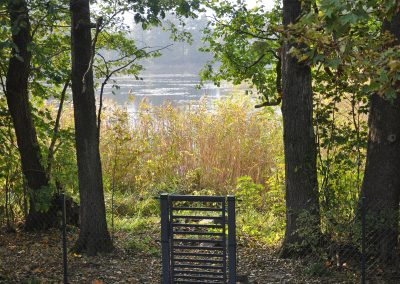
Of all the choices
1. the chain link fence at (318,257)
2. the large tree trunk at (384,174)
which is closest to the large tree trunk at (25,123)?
the chain link fence at (318,257)

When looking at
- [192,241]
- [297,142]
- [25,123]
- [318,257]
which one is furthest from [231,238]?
[25,123]

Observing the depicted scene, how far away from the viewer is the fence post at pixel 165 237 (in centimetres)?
526

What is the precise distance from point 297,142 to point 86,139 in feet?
8.40

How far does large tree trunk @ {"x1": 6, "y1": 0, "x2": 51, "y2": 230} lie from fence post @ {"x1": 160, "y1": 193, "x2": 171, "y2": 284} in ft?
10.1

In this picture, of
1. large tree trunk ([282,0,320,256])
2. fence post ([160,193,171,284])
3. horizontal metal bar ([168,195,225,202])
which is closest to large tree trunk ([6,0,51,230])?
fence post ([160,193,171,284])

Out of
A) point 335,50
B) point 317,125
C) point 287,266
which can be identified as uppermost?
point 335,50

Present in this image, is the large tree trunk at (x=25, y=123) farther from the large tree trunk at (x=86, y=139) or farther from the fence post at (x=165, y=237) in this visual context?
the fence post at (x=165, y=237)

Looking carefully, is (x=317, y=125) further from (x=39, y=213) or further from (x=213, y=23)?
(x=39, y=213)

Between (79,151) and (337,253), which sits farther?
(79,151)

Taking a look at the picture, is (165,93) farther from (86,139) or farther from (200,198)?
(200,198)

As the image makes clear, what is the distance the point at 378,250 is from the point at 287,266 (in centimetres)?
108

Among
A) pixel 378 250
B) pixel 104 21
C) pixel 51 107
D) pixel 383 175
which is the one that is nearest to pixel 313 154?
pixel 383 175

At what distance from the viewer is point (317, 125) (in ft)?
23.5

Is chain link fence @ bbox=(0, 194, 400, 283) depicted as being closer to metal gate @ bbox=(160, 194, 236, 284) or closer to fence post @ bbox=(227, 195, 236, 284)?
metal gate @ bbox=(160, 194, 236, 284)
